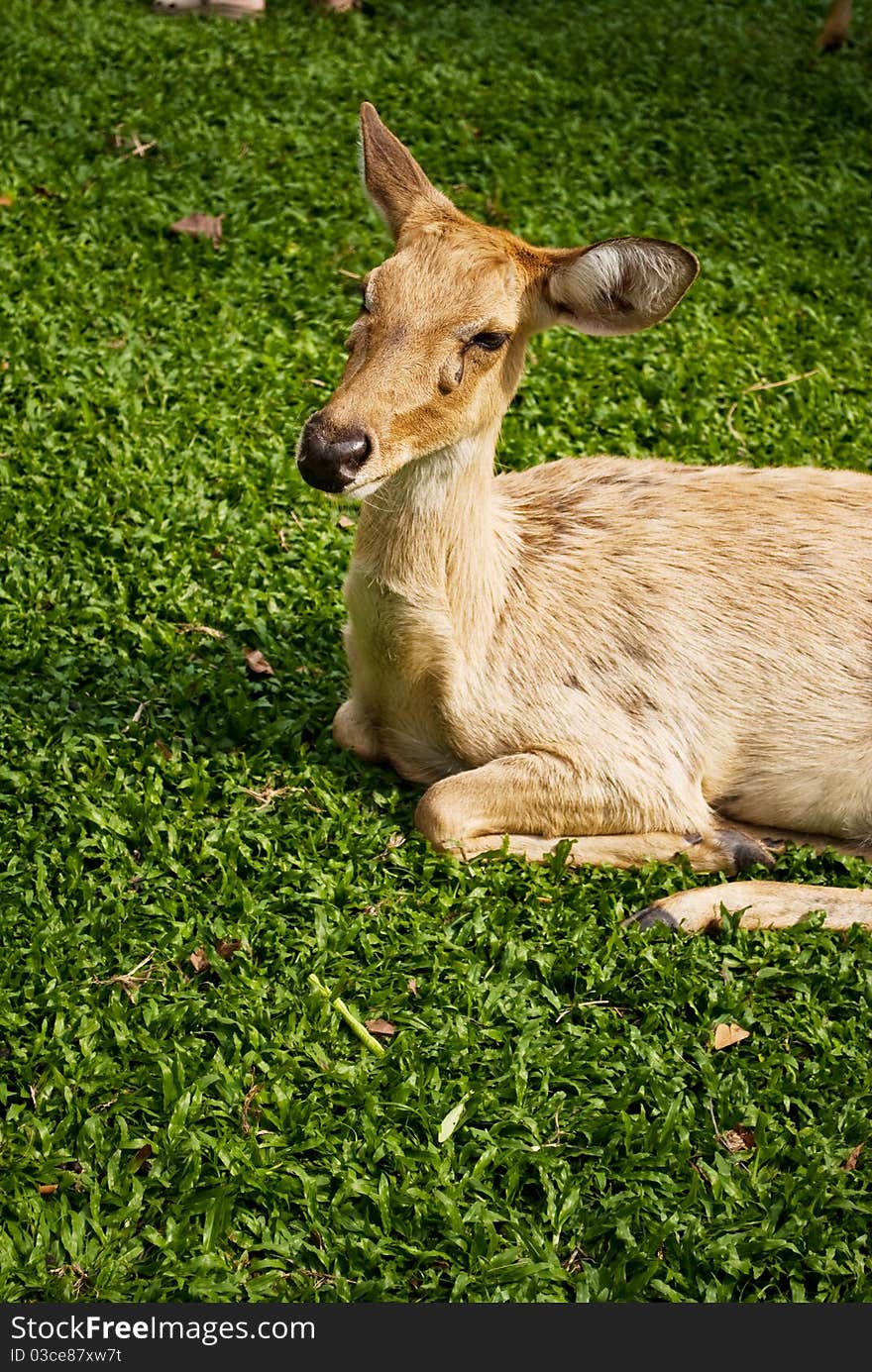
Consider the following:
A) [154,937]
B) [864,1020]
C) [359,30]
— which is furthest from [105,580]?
[359,30]

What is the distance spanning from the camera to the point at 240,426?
6.00m

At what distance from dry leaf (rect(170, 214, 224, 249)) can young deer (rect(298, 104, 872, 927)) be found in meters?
2.62

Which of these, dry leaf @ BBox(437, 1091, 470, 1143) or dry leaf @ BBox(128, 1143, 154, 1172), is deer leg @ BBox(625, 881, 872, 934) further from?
dry leaf @ BBox(128, 1143, 154, 1172)

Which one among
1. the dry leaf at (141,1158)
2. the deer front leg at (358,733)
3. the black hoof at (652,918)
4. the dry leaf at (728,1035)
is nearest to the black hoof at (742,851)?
the black hoof at (652,918)

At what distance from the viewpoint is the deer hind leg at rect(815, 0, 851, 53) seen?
32.3 ft

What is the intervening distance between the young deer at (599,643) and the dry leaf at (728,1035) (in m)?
0.40

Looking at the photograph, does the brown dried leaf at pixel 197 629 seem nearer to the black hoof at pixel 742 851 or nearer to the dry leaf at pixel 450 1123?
the black hoof at pixel 742 851

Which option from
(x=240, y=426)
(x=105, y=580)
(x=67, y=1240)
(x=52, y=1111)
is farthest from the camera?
(x=240, y=426)

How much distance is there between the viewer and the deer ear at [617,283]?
390cm

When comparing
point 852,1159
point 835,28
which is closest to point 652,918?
point 852,1159

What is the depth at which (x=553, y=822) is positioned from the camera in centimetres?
445

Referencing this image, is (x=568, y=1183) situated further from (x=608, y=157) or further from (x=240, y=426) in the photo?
(x=608, y=157)

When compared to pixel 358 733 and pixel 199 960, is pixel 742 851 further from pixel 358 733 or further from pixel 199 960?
pixel 199 960

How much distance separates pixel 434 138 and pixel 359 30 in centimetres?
147
